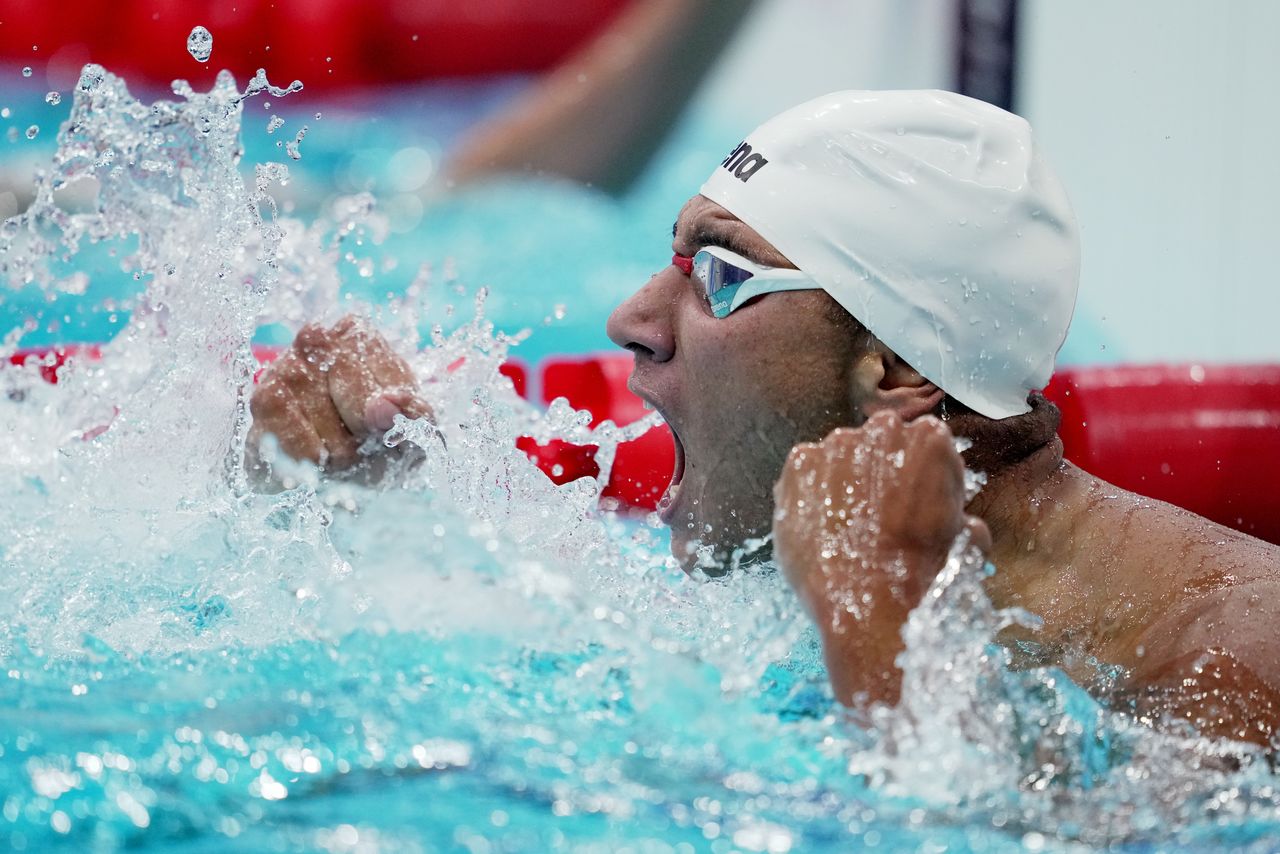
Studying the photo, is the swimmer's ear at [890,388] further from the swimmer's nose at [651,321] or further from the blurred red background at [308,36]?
the blurred red background at [308,36]

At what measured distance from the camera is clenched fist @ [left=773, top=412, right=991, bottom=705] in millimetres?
1332

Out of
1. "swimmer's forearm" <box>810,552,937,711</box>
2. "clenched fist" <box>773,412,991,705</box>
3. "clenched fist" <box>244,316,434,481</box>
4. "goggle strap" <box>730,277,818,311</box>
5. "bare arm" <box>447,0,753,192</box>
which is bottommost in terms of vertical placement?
"bare arm" <box>447,0,753,192</box>

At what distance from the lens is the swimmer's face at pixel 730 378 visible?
174 cm

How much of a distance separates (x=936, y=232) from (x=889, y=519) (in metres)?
0.48

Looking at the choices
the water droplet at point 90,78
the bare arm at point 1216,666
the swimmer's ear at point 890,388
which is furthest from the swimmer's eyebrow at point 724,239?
the water droplet at point 90,78

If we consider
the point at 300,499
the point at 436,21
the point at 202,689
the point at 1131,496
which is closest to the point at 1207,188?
the point at 436,21

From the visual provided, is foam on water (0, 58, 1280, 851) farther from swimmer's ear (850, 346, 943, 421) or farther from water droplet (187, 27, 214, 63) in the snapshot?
swimmer's ear (850, 346, 943, 421)

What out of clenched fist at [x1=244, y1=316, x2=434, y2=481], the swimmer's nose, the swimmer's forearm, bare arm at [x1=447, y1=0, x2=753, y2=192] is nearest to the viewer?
the swimmer's forearm

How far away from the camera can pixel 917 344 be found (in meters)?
1.71

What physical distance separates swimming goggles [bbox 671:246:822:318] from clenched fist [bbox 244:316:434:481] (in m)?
0.55

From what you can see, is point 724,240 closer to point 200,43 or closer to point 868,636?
point 868,636

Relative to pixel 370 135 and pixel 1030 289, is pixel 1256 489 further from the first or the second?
pixel 370 135

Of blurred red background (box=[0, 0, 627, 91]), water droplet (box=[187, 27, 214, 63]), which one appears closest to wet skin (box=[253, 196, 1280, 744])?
water droplet (box=[187, 27, 214, 63])

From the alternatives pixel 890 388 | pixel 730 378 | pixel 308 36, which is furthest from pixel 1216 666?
pixel 308 36
